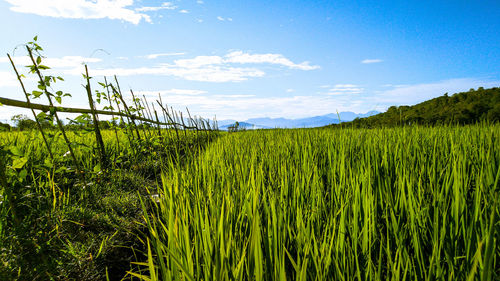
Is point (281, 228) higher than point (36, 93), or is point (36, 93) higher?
point (36, 93)

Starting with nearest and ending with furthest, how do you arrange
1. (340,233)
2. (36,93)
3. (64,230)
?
1. (340,233)
2. (64,230)
3. (36,93)

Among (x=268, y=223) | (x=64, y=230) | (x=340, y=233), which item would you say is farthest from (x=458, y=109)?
(x=64, y=230)

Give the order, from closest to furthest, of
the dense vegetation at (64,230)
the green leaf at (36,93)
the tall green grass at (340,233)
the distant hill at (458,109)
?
1. the tall green grass at (340,233)
2. the dense vegetation at (64,230)
3. the green leaf at (36,93)
4. the distant hill at (458,109)

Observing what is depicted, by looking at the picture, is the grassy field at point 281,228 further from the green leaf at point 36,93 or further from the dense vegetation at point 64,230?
the green leaf at point 36,93

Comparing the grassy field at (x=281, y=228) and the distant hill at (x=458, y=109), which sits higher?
the distant hill at (x=458, y=109)

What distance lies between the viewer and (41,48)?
199cm

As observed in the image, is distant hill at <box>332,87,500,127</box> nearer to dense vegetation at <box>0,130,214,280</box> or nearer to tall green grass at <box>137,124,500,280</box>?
tall green grass at <box>137,124,500,280</box>

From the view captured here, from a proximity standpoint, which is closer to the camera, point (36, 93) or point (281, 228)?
point (281, 228)

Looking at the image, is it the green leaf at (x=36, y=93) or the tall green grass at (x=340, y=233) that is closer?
the tall green grass at (x=340, y=233)

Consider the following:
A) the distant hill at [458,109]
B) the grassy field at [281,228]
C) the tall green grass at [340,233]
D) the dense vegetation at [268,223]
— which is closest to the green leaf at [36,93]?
the dense vegetation at [268,223]

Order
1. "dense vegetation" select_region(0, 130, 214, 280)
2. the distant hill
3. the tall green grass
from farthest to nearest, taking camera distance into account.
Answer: the distant hill < "dense vegetation" select_region(0, 130, 214, 280) < the tall green grass

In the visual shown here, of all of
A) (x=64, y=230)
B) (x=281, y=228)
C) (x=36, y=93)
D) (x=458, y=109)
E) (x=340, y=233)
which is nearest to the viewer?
(x=340, y=233)

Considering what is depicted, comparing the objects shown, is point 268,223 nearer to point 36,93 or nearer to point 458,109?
point 36,93

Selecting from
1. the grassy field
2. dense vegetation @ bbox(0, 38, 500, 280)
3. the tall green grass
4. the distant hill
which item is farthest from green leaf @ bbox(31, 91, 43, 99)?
the distant hill
